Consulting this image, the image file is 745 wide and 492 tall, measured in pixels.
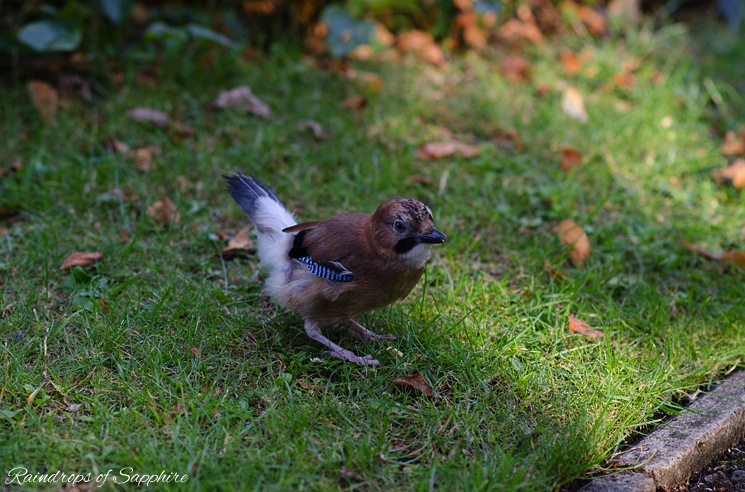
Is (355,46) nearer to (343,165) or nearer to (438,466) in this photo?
(343,165)

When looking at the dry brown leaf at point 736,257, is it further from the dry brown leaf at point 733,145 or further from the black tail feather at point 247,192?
the black tail feather at point 247,192

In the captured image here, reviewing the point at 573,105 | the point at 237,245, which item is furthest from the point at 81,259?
the point at 573,105

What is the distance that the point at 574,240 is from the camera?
4.52m

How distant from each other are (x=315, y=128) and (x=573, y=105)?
2228 millimetres

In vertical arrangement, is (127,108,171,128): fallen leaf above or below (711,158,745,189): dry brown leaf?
below

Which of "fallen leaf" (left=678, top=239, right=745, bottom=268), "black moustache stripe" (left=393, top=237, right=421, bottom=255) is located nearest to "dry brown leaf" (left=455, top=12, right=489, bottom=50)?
"fallen leaf" (left=678, top=239, right=745, bottom=268)

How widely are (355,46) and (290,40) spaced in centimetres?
83

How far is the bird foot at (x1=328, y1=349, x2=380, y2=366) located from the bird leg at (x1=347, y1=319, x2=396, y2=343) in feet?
0.55

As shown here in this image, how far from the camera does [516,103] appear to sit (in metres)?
6.30

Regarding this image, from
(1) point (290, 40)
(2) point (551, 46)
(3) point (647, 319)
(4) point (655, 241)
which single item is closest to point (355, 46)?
(1) point (290, 40)

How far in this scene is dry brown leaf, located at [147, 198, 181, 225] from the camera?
456 cm

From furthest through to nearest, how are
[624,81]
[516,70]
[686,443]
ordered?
[516,70], [624,81], [686,443]

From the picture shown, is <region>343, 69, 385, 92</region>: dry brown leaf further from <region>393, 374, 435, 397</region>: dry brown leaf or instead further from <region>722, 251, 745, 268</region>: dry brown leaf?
<region>393, 374, 435, 397</region>: dry brown leaf

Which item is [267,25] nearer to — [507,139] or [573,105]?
[507,139]
